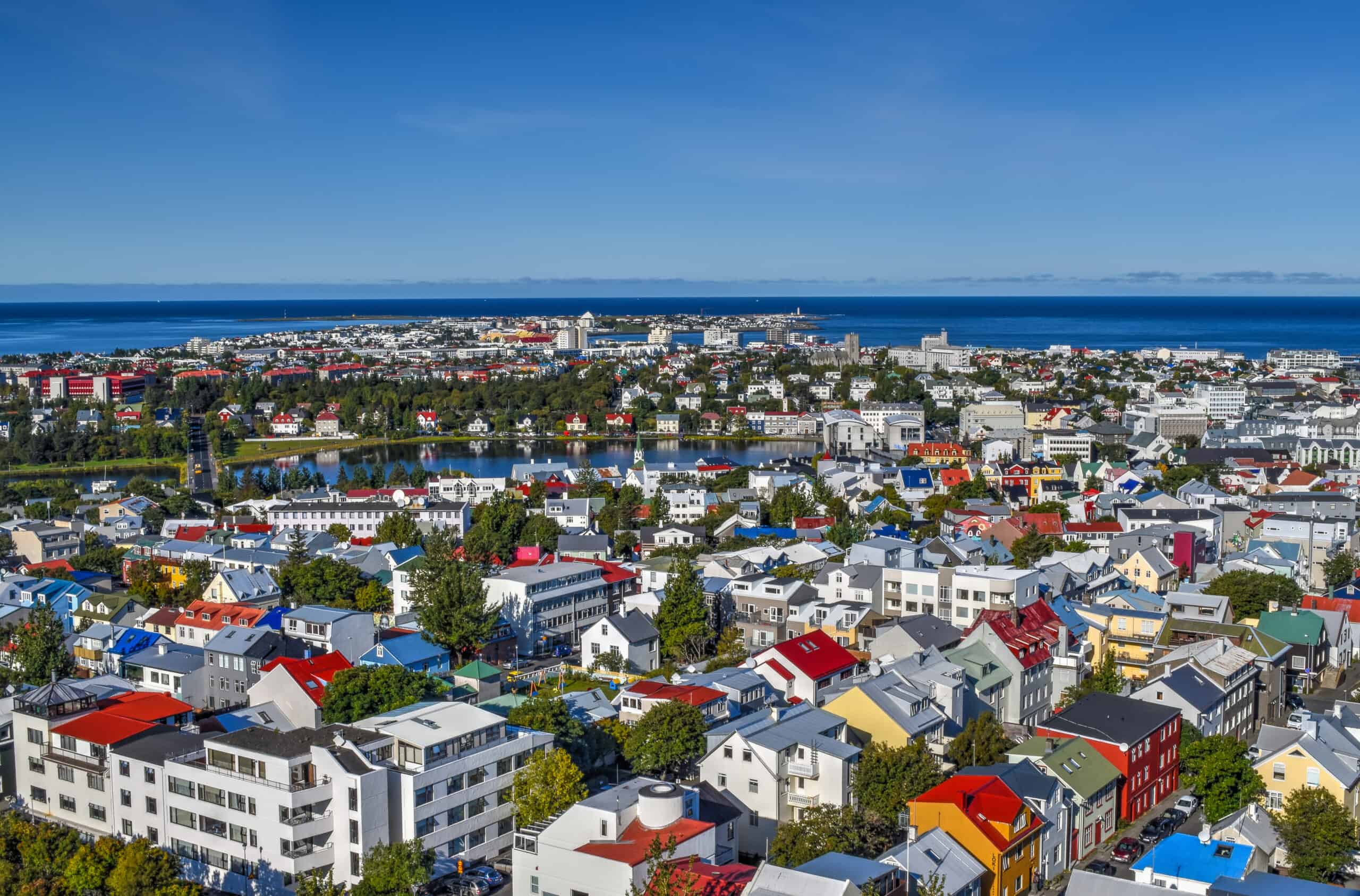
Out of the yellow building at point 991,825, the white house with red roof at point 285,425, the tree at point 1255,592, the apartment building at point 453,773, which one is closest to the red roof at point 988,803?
the yellow building at point 991,825

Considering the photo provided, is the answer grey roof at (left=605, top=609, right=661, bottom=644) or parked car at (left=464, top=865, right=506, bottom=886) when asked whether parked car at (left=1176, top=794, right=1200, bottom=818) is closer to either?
parked car at (left=464, top=865, right=506, bottom=886)

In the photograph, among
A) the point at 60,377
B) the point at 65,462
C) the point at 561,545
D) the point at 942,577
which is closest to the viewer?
the point at 942,577

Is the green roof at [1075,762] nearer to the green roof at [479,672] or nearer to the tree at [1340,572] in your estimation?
the green roof at [479,672]

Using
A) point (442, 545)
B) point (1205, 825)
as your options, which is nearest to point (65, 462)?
point (442, 545)

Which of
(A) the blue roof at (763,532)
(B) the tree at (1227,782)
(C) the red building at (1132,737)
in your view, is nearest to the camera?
(B) the tree at (1227,782)

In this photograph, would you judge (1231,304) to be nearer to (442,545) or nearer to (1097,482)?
(1097,482)

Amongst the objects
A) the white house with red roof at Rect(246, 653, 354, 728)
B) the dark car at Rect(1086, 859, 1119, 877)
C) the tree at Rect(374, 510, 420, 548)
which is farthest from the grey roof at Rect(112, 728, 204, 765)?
the tree at Rect(374, 510, 420, 548)

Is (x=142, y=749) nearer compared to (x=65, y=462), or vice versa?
(x=142, y=749)
